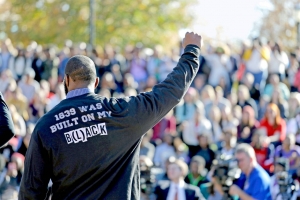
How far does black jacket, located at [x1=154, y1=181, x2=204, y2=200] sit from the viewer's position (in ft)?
28.0

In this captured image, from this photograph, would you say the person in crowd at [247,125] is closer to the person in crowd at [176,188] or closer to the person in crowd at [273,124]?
the person in crowd at [273,124]

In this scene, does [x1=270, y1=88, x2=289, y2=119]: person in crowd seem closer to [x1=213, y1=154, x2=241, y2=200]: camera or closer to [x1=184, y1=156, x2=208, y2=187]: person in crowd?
[x1=184, y1=156, x2=208, y2=187]: person in crowd

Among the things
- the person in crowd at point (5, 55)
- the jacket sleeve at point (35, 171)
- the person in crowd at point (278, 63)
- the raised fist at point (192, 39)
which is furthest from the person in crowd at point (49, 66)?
the jacket sleeve at point (35, 171)

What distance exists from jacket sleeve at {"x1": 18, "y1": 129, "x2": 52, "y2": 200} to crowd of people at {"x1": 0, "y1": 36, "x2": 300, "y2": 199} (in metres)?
4.51

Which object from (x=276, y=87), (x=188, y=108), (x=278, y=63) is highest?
(x=278, y=63)

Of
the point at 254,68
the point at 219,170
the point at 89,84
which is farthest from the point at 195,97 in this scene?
the point at 89,84

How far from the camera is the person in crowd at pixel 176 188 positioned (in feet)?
28.1

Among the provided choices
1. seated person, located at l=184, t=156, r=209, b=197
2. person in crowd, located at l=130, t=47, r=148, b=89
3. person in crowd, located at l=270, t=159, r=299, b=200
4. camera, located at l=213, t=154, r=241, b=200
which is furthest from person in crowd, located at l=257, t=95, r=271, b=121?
camera, located at l=213, t=154, r=241, b=200

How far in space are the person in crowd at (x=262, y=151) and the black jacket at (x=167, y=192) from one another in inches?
77.2

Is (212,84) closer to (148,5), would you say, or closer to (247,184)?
(247,184)

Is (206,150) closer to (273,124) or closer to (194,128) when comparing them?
(194,128)

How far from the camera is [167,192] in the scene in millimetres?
8656

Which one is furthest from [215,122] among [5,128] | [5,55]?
[5,128]

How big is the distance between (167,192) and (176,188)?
0.38 ft
